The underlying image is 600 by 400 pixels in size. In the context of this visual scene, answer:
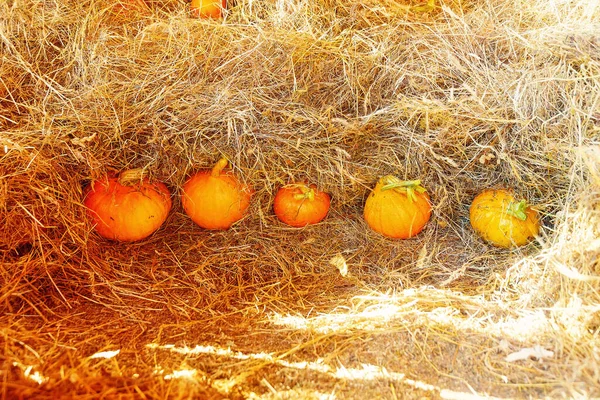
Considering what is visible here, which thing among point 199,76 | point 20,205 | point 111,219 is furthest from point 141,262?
point 199,76

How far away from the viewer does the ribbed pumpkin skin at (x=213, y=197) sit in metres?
2.20

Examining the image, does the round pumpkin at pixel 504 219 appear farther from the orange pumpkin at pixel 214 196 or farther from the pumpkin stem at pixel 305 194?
the orange pumpkin at pixel 214 196

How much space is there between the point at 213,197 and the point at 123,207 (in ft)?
1.33

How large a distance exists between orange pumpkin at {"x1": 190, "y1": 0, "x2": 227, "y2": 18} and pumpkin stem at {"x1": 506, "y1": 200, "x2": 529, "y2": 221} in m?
1.81

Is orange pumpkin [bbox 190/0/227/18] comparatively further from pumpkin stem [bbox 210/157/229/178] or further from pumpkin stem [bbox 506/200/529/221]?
pumpkin stem [bbox 506/200/529/221]

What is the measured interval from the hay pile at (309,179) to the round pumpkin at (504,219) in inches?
2.4

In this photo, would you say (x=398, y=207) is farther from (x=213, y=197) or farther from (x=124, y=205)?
(x=124, y=205)

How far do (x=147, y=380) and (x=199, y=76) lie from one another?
135 centimetres

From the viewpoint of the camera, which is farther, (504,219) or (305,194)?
(305,194)

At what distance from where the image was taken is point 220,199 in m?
2.21

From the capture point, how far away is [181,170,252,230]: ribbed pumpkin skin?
220 centimetres

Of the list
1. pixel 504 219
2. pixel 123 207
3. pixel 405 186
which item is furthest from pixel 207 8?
pixel 504 219

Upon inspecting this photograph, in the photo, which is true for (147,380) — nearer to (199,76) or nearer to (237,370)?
(237,370)

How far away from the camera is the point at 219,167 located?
2148 mm
